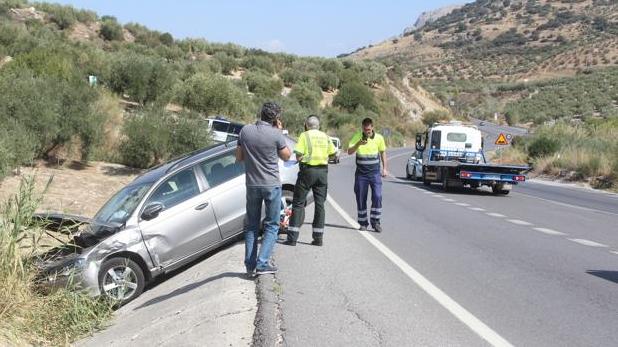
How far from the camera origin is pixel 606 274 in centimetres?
887

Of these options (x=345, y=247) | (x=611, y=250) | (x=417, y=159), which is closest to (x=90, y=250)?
(x=345, y=247)

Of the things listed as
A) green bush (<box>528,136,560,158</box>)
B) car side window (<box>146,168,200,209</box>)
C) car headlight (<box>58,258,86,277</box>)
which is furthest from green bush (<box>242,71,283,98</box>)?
car headlight (<box>58,258,86,277</box>)

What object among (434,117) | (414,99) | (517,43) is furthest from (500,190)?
(517,43)

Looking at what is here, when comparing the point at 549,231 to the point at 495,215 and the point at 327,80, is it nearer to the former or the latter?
the point at 495,215

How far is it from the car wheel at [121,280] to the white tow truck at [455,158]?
46.5ft

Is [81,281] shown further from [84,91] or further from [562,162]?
[562,162]

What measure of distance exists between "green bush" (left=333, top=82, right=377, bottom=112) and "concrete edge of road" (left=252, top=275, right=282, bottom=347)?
69279 mm

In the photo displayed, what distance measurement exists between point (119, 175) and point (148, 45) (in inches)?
1782

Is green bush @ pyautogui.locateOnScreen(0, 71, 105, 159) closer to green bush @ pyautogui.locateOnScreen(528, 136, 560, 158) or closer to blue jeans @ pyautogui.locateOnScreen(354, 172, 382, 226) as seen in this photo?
blue jeans @ pyautogui.locateOnScreen(354, 172, 382, 226)

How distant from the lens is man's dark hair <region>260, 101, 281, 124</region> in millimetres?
7707

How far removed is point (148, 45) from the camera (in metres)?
65.8

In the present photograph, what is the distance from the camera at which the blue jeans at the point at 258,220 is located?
7648 millimetres

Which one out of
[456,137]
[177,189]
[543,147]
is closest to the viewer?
[177,189]

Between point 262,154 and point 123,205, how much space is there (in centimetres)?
275
